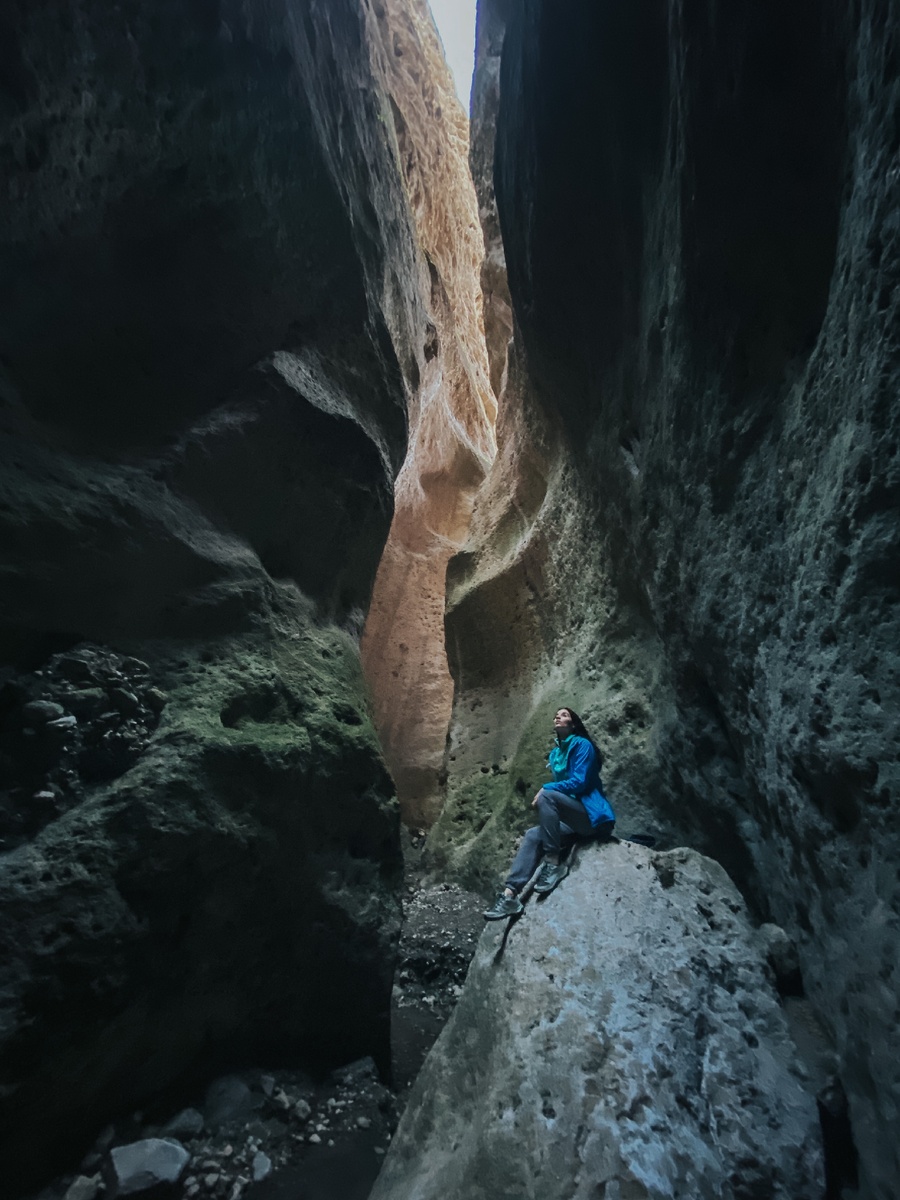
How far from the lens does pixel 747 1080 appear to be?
9.31ft

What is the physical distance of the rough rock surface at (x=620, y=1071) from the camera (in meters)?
2.49

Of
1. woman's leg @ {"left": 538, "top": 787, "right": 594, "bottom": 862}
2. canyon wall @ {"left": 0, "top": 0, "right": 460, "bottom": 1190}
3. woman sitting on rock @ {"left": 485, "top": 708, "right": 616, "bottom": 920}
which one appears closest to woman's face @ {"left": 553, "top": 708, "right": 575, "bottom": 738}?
woman sitting on rock @ {"left": 485, "top": 708, "right": 616, "bottom": 920}

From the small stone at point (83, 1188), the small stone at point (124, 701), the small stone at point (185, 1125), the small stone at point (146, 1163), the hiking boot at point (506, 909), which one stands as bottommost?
the small stone at point (83, 1188)

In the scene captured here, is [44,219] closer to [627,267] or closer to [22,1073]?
[627,267]

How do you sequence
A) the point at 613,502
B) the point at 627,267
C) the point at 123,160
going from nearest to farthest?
1. the point at 123,160
2. the point at 627,267
3. the point at 613,502

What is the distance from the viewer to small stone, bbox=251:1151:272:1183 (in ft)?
10.7

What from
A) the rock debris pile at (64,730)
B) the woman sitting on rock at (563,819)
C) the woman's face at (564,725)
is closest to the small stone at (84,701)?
the rock debris pile at (64,730)

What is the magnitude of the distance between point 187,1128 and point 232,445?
4614mm

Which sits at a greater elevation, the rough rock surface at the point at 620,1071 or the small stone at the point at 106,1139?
the rough rock surface at the point at 620,1071

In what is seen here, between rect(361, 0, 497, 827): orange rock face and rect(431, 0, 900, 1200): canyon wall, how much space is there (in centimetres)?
386

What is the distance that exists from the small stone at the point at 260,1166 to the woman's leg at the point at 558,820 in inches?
93.9

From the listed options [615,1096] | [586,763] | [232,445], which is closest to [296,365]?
[232,445]

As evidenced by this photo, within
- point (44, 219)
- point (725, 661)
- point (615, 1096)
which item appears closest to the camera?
point (615, 1096)

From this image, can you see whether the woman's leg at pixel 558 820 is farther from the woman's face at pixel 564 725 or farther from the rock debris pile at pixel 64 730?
the rock debris pile at pixel 64 730
